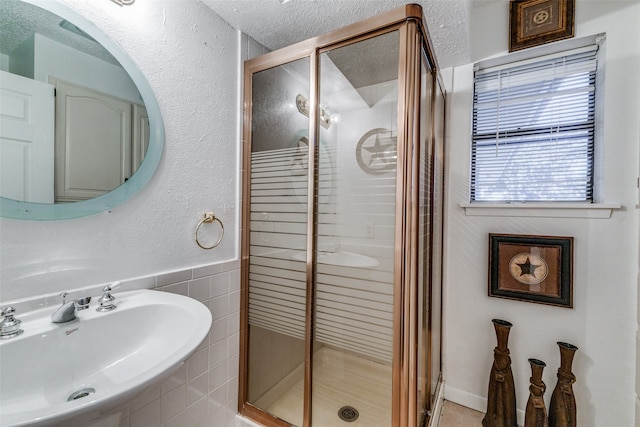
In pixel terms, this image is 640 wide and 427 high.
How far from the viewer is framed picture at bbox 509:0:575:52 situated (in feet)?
5.10

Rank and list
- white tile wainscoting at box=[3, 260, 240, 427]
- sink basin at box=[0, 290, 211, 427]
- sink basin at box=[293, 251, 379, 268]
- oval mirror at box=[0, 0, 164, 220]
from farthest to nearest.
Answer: sink basin at box=[293, 251, 379, 268], white tile wainscoting at box=[3, 260, 240, 427], oval mirror at box=[0, 0, 164, 220], sink basin at box=[0, 290, 211, 427]

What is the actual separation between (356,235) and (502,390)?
1339 millimetres

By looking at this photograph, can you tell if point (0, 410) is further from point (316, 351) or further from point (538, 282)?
point (538, 282)

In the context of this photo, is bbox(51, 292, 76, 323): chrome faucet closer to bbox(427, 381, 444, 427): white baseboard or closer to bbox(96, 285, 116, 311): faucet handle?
bbox(96, 285, 116, 311): faucet handle

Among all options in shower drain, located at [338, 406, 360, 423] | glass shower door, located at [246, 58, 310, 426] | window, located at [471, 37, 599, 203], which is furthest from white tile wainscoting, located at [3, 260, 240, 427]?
window, located at [471, 37, 599, 203]

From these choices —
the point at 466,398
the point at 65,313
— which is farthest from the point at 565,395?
the point at 65,313

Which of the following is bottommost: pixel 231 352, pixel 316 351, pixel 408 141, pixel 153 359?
pixel 231 352

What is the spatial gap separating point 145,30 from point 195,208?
783 millimetres

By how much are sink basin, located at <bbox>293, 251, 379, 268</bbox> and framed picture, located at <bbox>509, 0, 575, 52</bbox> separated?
5.34 feet

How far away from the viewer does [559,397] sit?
1.46 meters

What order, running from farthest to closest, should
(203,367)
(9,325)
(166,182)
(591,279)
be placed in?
(591,279)
(203,367)
(166,182)
(9,325)

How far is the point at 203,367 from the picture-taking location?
1.38 meters

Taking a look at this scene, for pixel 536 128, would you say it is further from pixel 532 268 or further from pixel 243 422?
pixel 243 422

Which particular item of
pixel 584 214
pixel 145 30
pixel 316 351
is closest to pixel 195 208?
pixel 145 30
